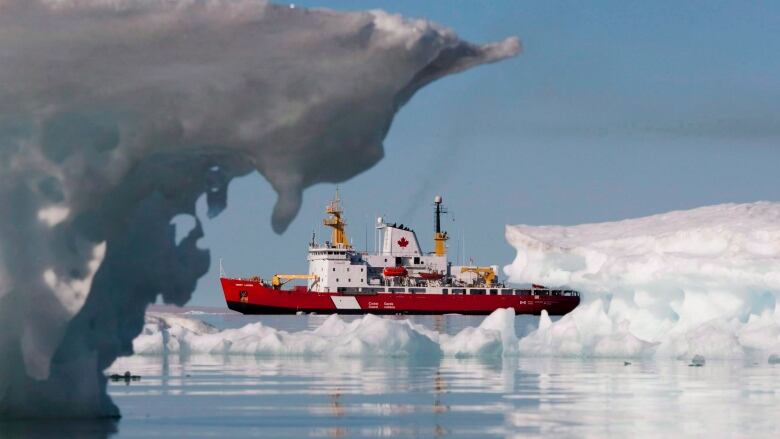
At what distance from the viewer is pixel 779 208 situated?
36.4 meters

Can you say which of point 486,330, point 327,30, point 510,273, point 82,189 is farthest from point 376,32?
point 510,273

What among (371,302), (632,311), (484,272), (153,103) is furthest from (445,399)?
(484,272)

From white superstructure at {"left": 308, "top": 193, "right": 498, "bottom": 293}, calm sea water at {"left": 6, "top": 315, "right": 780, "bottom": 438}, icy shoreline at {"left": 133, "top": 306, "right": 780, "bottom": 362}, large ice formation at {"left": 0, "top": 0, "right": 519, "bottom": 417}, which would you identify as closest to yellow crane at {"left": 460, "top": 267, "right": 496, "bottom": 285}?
white superstructure at {"left": 308, "top": 193, "right": 498, "bottom": 293}

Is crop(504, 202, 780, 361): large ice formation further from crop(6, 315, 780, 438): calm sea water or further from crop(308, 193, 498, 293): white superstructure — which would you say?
crop(308, 193, 498, 293): white superstructure

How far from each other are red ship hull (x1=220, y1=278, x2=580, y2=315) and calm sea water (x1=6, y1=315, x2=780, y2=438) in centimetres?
6705

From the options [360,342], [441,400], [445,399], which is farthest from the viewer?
[360,342]

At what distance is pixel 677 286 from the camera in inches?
1330

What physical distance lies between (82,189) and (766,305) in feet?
79.6

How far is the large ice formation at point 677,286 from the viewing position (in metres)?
28.9

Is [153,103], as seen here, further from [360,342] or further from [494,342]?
[494,342]

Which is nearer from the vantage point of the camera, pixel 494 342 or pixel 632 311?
pixel 494 342

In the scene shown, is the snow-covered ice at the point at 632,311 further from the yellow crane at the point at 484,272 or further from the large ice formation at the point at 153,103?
the yellow crane at the point at 484,272

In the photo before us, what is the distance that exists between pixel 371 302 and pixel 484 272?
944cm

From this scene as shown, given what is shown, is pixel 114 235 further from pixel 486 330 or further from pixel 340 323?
pixel 340 323
